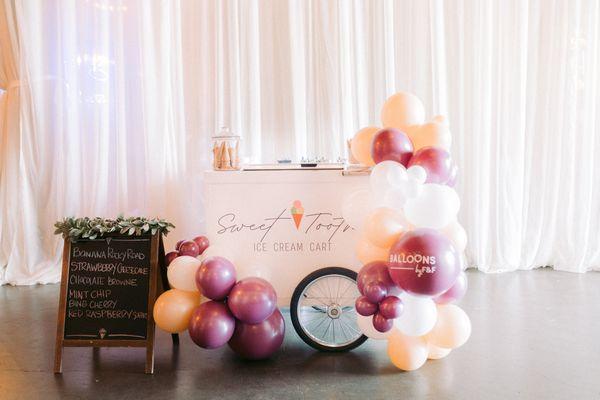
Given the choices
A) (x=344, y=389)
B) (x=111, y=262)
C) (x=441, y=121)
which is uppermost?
(x=441, y=121)

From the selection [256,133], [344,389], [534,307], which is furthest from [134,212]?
[534,307]

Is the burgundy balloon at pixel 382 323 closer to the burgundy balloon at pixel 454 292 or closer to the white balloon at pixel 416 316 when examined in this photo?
the white balloon at pixel 416 316

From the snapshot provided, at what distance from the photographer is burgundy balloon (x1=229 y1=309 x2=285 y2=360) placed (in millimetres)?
2078

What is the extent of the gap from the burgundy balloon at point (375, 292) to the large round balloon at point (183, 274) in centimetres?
78

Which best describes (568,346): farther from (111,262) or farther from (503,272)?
(111,262)

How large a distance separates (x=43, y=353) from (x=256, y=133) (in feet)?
6.12

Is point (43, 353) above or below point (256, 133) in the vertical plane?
below

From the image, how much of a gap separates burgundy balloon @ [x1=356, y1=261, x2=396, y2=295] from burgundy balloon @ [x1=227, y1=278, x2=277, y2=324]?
0.41 metres

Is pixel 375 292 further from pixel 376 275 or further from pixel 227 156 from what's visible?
pixel 227 156

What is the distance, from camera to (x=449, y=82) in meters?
3.51

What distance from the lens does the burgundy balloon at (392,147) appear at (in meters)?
1.96

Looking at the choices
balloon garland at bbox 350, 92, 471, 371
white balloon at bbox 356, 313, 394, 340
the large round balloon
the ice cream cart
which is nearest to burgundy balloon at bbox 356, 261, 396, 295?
balloon garland at bbox 350, 92, 471, 371

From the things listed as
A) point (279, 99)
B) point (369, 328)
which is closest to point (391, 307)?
point (369, 328)

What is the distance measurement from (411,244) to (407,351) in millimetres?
487
